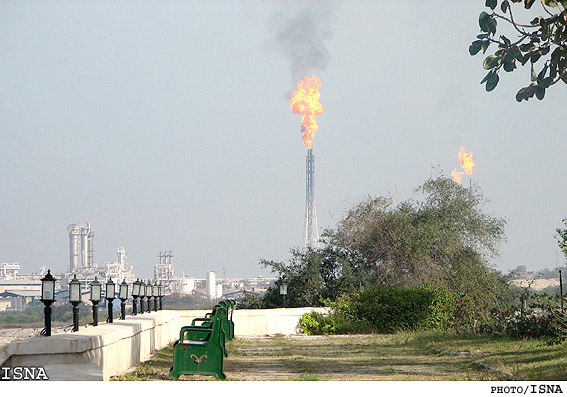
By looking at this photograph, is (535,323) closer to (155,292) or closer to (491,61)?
(491,61)

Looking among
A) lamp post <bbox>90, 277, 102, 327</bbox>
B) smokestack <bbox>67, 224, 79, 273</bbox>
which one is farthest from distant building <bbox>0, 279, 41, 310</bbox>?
smokestack <bbox>67, 224, 79, 273</bbox>

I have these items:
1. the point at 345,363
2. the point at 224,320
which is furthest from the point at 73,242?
the point at 345,363

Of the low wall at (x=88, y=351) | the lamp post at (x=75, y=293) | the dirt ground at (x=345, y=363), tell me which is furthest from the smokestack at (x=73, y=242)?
the lamp post at (x=75, y=293)

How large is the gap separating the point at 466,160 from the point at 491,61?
2848cm

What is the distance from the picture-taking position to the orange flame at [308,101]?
126 ft

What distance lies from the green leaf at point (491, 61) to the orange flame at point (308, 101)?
1124 inches

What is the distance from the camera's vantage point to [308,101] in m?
38.7

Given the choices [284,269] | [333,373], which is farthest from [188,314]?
[333,373]

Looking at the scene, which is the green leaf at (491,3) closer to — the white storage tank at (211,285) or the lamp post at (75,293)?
the lamp post at (75,293)

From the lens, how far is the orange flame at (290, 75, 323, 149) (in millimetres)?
38375

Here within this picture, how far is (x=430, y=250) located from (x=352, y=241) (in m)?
3.36

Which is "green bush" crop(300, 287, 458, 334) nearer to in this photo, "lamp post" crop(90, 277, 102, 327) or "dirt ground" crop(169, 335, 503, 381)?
"dirt ground" crop(169, 335, 503, 381)

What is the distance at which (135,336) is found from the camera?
34.9ft

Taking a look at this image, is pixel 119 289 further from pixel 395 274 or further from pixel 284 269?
pixel 395 274
